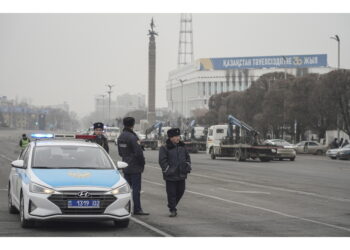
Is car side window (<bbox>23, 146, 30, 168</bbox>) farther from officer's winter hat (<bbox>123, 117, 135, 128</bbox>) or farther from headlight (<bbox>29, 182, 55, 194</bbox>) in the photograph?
officer's winter hat (<bbox>123, 117, 135, 128</bbox>)

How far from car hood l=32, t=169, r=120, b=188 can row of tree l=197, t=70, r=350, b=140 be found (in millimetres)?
50276

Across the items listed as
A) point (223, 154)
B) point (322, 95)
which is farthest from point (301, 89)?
point (223, 154)

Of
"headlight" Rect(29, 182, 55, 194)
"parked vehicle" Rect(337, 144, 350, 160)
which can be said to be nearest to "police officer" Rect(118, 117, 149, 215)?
"headlight" Rect(29, 182, 55, 194)

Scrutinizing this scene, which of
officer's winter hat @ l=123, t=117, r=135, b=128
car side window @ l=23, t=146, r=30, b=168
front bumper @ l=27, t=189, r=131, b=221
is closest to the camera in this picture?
front bumper @ l=27, t=189, r=131, b=221

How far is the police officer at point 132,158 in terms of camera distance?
44.1 ft

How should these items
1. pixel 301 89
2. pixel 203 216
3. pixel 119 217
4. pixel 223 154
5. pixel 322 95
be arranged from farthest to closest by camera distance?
pixel 301 89
pixel 322 95
pixel 223 154
pixel 203 216
pixel 119 217

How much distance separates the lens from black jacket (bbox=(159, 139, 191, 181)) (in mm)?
13312

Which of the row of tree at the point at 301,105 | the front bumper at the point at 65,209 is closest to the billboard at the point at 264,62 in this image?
the row of tree at the point at 301,105

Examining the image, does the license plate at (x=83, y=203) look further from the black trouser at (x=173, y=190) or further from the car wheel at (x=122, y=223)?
the black trouser at (x=173, y=190)

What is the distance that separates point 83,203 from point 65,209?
291 millimetres

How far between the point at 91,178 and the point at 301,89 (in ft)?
195
